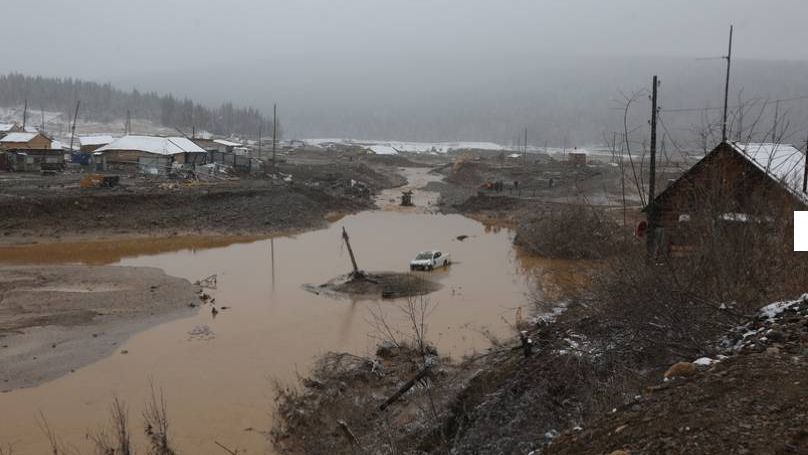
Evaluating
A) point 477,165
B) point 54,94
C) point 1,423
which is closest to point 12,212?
point 1,423

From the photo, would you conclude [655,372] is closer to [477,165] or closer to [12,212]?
[12,212]

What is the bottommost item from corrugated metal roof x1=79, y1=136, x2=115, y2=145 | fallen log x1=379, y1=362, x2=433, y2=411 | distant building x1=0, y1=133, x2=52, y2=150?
fallen log x1=379, y1=362, x2=433, y2=411

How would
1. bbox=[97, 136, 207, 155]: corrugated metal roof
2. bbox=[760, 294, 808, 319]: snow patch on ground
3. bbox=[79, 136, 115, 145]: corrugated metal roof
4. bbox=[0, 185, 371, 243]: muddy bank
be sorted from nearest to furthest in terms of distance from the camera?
bbox=[760, 294, 808, 319]: snow patch on ground < bbox=[0, 185, 371, 243]: muddy bank < bbox=[97, 136, 207, 155]: corrugated metal roof < bbox=[79, 136, 115, 145]: corrugated metal roof

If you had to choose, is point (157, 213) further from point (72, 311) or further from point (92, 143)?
point (92, 143)

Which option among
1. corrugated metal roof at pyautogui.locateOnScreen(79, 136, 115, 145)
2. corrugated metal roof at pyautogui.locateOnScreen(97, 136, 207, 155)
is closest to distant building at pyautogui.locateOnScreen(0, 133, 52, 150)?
corrugated metal roof at pyautogui.locateOnScreen(79, 136, 115, 145)

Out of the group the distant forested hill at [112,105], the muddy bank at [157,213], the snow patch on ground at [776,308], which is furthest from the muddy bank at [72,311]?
the distant forested hill at [112,105]

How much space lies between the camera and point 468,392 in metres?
10.5

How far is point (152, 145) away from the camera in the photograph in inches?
2157

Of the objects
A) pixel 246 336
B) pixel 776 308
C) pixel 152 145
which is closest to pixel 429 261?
pixel 246 336

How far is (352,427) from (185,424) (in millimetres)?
3427

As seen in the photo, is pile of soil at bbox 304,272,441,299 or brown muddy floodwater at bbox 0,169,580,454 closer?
brown muddy floodwater at bbox 0,169,580,454

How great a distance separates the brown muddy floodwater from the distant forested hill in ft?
424

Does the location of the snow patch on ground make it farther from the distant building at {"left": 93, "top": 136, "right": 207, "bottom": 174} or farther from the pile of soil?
the distant building at {"left": 93, "top": 136, "right": 207, "bottom": 174}

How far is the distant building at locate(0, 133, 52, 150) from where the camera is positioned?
59294 mm
